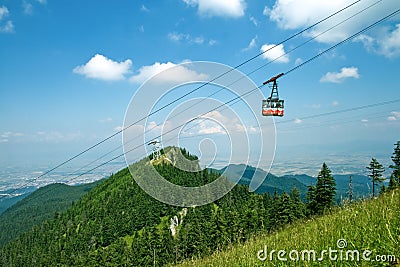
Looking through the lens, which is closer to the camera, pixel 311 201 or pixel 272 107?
pixel 272 107

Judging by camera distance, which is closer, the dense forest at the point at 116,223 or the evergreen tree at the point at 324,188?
the evergreen tree at the point at 324,188

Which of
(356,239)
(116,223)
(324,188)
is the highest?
(324,188)

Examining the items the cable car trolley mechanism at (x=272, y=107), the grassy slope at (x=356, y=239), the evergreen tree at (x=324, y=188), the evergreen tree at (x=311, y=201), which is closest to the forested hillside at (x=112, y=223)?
the evergreen tree at (x=311, y=201)

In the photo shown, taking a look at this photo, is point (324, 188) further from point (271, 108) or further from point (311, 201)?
point (271, 108)

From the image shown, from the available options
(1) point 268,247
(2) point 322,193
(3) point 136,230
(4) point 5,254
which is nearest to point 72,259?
(3) point 136,230

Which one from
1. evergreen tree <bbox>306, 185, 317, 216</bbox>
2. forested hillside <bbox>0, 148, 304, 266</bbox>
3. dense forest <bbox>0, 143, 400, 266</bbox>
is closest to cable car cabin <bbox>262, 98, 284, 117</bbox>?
evergreen tree <bbox>306, 185, 317, 216</bbox>

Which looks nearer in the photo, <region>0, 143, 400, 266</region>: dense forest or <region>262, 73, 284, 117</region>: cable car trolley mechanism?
<region>262, 73, 284, 117</region>: cable car trolley mechanism

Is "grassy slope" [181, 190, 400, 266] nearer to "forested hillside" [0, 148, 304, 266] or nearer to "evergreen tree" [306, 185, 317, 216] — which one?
"evergreen tree" [306, 185, 317, 216]

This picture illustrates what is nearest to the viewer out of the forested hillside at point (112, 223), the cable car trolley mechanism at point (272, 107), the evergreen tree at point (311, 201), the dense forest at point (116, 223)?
the cable car trolley mechanism at point (272, 107)

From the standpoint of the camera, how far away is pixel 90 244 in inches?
5448

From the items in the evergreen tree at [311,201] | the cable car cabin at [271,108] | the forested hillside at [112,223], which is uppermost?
the cable car cabin at [271,108]

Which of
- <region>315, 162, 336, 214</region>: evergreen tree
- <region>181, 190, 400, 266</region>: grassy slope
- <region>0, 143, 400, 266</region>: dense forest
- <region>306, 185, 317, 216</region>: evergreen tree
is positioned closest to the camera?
<region>181, 190, 400, 266</region>: grassy slope

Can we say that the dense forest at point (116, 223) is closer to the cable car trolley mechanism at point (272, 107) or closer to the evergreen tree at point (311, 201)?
the evergreen tree at point (311, 201)

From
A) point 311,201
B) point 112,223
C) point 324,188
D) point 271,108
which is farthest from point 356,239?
point 112,223
